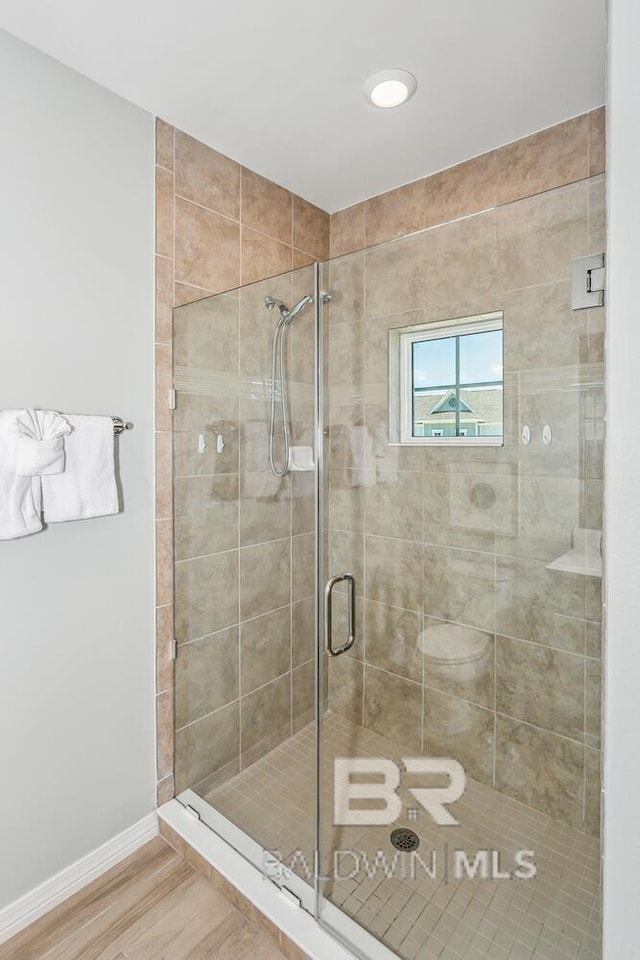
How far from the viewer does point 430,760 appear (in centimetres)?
152

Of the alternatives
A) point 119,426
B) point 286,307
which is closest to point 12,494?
point 119,426

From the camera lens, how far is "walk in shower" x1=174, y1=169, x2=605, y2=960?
4.26ft

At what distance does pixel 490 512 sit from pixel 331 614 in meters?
0.60

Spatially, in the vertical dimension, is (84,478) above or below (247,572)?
above

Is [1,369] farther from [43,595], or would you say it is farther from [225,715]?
[225,715]

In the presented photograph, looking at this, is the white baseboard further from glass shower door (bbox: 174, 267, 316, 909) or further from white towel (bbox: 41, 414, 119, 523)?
white towel (bbox: 41, 414, 119, 523)

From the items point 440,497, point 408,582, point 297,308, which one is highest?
point 297,308

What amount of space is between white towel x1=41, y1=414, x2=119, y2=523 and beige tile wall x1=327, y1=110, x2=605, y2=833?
2.36 ft

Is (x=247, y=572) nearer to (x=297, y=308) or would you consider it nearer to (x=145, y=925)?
(x=297, y=308)

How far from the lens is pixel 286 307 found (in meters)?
1.66

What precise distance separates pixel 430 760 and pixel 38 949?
Answer: 125cm

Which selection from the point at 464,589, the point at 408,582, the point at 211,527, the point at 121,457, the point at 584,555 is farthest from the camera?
the point at 211,527

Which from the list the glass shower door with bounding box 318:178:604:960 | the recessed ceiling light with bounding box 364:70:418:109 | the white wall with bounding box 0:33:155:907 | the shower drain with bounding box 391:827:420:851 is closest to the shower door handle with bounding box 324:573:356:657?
the glass shower door with bounding box 318:178:604:960

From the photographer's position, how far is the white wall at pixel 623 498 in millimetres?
601
